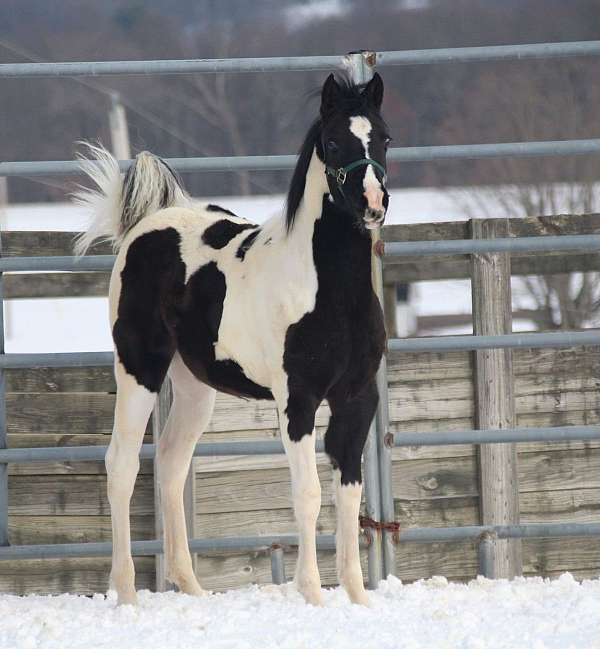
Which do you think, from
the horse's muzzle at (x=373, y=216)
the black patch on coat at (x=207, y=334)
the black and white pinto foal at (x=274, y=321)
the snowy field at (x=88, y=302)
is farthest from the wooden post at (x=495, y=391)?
the snowy field at (x=88, y=302)

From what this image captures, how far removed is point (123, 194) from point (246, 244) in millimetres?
616

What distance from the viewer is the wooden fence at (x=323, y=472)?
14.6 ft

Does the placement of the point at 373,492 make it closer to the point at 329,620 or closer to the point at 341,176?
the point at 329,620

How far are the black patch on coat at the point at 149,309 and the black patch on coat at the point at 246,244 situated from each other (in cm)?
23

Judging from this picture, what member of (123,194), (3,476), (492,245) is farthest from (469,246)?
(3,476)

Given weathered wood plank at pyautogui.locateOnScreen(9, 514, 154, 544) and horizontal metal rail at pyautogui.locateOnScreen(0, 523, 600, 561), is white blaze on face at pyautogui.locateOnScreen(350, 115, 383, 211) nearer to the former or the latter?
horizontal metal rail at pyautogui.locateOnScreen(0, 523, 600, 561)

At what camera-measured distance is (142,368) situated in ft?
11.9

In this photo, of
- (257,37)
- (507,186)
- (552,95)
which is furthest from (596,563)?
(257,37)

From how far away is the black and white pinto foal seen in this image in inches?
126

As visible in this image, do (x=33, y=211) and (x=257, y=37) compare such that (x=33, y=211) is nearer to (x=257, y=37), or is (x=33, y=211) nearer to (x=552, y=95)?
(x=552, y=95)

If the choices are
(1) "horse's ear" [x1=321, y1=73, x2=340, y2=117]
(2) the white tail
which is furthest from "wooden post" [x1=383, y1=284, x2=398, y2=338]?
(1) "horse's ear" [x1=321, y1=73, x2=340, y2=117]

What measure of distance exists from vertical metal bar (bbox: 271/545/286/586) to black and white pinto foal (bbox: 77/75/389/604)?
0.97 ft

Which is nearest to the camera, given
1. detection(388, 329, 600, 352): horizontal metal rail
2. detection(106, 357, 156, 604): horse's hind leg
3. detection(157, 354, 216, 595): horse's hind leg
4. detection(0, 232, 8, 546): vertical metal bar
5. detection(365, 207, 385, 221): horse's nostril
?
detection(365, 207, 385, 221): horse's nostril

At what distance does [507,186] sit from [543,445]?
22.5 feet
